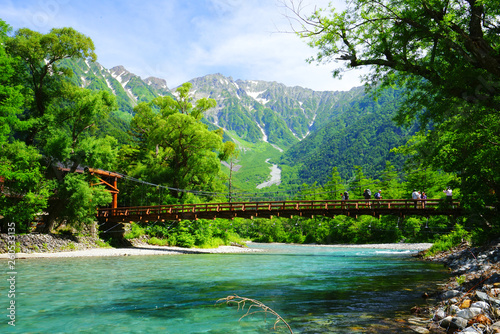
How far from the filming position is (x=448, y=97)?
28.2 feet

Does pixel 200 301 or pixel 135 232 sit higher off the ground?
pixel 200 301

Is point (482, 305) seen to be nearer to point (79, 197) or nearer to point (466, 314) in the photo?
point (466, 314)

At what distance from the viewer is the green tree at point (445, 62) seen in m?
7.37

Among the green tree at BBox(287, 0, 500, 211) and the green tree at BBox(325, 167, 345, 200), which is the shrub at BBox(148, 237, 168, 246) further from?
the green tree at BBox(325, 167, 345, 200)

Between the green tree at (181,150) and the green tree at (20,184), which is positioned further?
the green tree at (181,150)

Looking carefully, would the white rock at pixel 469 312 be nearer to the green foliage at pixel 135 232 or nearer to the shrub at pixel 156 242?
the green foliage at pixel 135 232

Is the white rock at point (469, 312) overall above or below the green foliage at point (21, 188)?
below

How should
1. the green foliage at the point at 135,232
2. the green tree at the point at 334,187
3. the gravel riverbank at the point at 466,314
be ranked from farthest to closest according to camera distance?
the green tree at the point at 334,187
the green foliage at the point at 135,232
the gravel riverbank at the point at 466,314

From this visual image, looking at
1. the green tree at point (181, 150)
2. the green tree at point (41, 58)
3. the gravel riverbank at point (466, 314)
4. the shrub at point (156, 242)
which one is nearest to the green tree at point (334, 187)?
the green tree at point (181, 150)

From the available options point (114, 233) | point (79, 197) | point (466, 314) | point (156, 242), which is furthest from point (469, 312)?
point (156, 242)

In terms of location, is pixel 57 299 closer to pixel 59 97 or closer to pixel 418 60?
pixel 418 60

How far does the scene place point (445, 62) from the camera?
8.80 meters

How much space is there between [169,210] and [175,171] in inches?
218

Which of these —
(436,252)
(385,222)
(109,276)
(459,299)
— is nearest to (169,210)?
(109,276)
